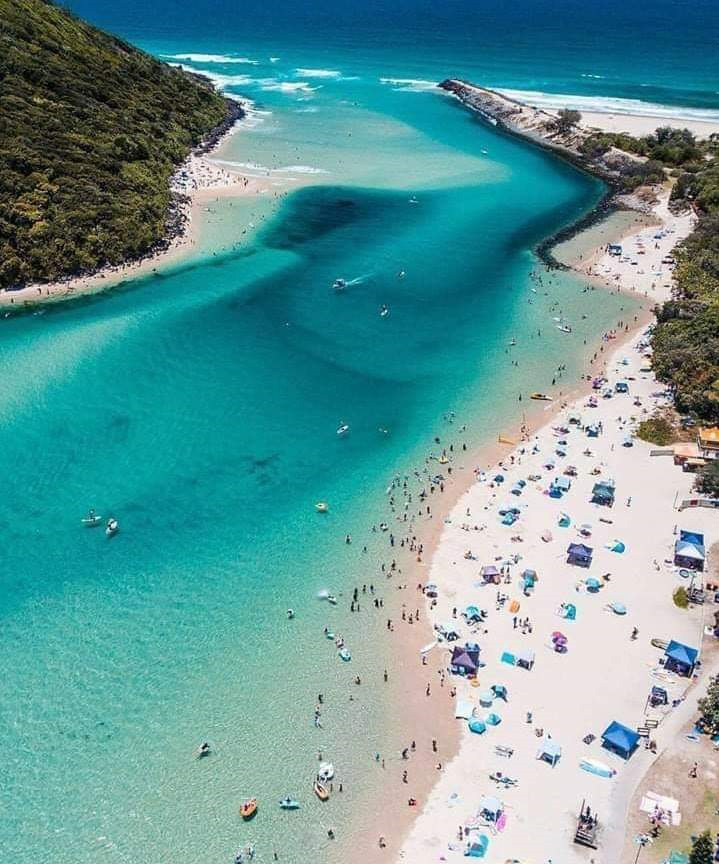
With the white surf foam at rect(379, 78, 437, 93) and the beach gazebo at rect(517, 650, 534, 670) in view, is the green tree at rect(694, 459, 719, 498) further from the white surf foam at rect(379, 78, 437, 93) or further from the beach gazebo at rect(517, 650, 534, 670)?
the white surf foam at rect(379, 78, 437, 93)

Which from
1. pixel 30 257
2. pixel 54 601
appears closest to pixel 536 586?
pixel 54 601

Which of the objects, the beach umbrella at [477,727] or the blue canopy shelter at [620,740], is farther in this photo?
the beach umbrella at [477,727]

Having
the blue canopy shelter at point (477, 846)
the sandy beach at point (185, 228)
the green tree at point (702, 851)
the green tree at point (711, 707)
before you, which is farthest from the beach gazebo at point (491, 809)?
the sandy beach at point (185, 228)

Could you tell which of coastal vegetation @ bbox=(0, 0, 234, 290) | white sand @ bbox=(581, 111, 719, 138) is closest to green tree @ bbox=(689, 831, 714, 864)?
coastal vegetation @ bbox=(0, 0, 234, 290)

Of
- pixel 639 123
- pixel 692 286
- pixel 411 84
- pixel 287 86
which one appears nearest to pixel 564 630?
pixel 692 286

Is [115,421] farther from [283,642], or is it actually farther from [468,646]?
[468,646]

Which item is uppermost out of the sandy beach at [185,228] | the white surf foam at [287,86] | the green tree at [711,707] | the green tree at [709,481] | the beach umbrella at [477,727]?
the white surf foam at [287,86]

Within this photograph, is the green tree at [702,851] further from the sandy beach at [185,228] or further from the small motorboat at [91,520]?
the sandy beach at [185,228]
